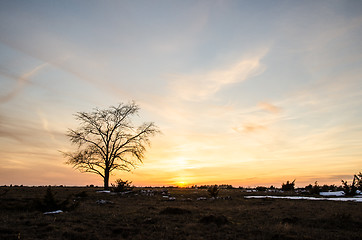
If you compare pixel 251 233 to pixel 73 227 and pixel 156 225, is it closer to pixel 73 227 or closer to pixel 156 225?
pixel 156 225

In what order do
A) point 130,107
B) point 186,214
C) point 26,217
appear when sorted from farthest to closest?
point 130,107, point 186,214, point 26,217

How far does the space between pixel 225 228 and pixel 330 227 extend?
458 centimetres

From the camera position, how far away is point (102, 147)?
1302 inches

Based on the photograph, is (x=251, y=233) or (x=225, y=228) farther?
(x=225, y=228)

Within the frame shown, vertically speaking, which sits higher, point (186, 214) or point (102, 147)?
point (102, 147)

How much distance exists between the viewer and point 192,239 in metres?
8.12

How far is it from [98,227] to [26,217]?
12.2 ft

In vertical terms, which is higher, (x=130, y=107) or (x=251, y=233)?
(x=130, y=107)

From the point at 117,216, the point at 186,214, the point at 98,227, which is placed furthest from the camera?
the point at 186,214

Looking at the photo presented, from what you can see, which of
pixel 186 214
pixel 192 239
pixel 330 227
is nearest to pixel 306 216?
pixel 330 227

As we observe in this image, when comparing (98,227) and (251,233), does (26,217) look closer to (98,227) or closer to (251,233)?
(98,227)

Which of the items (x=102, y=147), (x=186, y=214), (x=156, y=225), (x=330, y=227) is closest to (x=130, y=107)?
(x=102, y=147)

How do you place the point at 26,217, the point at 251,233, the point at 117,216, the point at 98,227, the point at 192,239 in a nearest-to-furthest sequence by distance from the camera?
the point at 192,239 < the point at 251,233 < the point at 98,227 < the point at 26,217 < the point at 117,216

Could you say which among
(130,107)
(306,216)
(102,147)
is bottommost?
(306,216)
